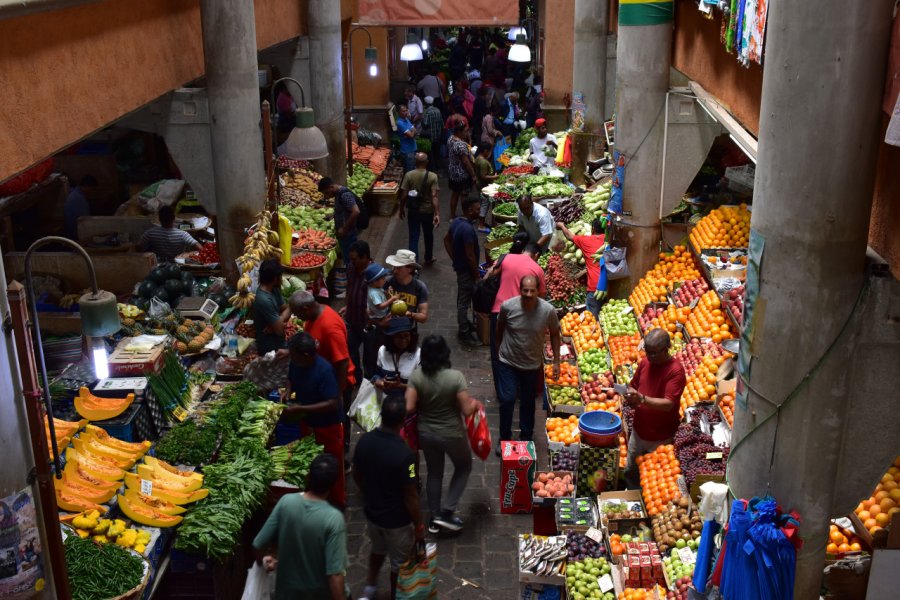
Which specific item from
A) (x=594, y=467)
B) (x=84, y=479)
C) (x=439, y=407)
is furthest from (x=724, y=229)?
(x=84, y=479)

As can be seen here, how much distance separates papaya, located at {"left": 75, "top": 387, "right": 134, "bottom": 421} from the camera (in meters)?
7.53

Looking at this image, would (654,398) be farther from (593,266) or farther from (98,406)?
(593,266)

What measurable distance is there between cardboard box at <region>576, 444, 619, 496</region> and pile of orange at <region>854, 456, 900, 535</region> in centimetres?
223

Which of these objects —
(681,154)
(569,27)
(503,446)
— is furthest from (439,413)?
(569,27)

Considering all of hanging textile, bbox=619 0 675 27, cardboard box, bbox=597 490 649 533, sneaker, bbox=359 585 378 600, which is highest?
hanging textile, bbox=619 0 675 27

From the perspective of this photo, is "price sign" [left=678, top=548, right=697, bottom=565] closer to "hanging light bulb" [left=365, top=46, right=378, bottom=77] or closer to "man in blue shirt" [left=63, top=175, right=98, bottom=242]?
"man in blue shirt" [left=63, top=175, right=98, bottom=242]

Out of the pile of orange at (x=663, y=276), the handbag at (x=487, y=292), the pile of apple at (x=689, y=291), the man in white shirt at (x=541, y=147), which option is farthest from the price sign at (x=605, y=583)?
the man in white shirt at (x=541, y=147)

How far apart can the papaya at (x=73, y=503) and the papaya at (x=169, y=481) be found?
0.41 meters

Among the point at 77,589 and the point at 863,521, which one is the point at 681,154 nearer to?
the point at 863,521

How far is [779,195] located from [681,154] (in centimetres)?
630

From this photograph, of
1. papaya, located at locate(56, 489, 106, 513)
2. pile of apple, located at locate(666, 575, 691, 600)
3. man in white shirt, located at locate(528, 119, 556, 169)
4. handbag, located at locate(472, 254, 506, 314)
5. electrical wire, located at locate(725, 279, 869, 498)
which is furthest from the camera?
man in white shirt, located at locate(528, 119, 556, 169)

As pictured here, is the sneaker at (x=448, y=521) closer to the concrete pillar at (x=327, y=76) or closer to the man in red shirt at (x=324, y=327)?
the man in red shirt at (x=324, y=327)

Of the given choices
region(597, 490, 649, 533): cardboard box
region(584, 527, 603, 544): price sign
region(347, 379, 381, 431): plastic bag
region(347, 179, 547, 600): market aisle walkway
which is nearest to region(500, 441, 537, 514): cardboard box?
region(347, 179, 547, 600): market aisle walkway

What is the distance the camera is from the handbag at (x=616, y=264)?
467 inches
